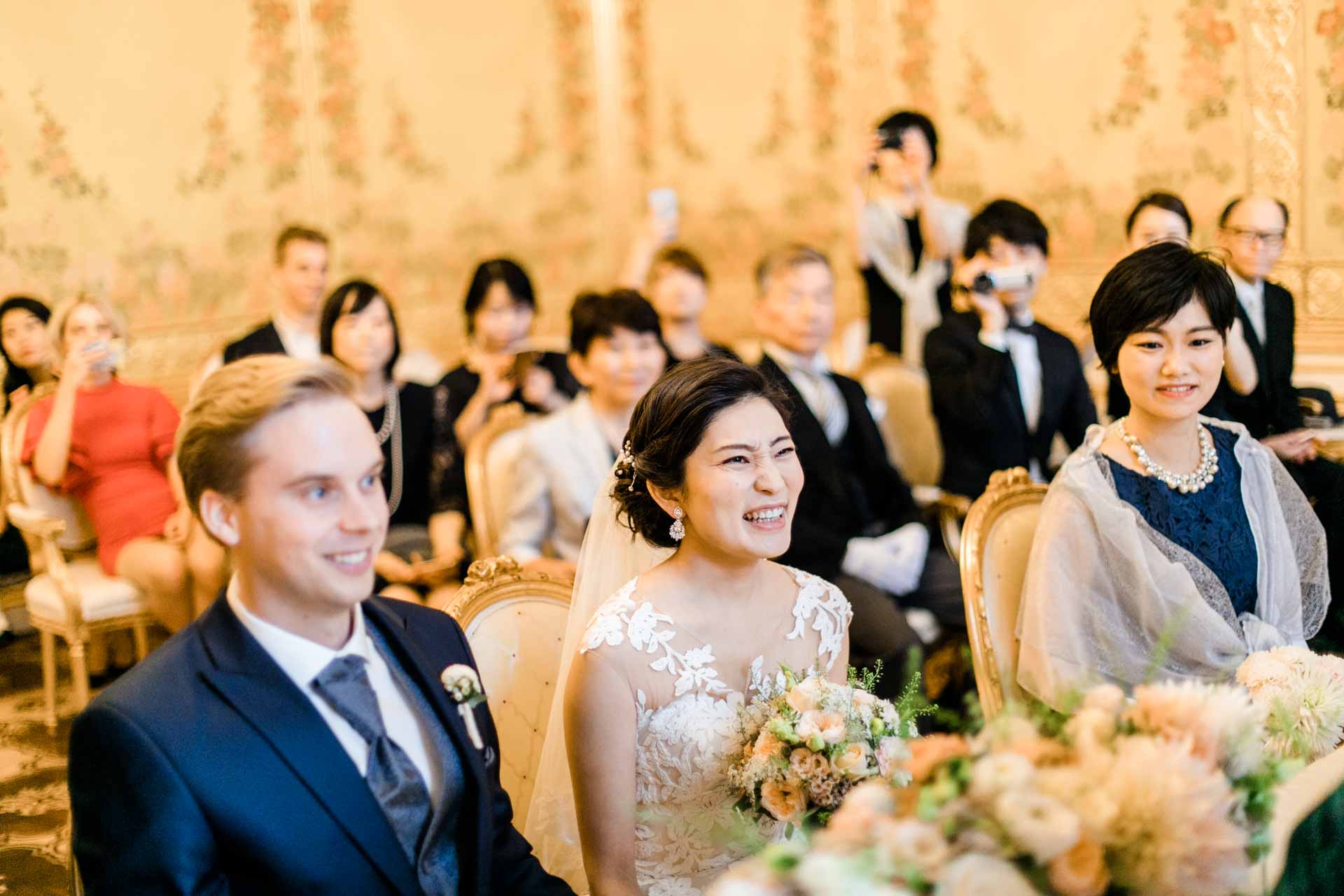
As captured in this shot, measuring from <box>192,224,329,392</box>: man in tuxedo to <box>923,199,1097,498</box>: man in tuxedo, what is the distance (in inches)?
91.7

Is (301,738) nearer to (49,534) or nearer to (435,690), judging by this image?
(435,690)

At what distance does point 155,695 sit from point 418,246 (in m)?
5.57

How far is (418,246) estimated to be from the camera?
7082 millimetres

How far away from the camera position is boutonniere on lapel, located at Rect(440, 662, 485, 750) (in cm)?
192

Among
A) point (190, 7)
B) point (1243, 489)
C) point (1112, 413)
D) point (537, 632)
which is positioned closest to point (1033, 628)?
point (1243, 489)

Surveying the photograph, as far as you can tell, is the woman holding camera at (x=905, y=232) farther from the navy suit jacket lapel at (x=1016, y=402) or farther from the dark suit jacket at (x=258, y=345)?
the dark suit jacket at (x=258, y=345)

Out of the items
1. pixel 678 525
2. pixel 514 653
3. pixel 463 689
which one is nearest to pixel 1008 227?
pixel 678 525

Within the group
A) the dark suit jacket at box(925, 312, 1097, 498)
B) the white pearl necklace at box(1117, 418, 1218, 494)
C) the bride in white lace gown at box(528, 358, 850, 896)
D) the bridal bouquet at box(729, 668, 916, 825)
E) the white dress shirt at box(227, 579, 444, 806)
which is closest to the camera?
the white dress shirt at box(227, 579, 444, 806)

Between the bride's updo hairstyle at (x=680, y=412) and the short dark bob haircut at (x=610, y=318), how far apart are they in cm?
152

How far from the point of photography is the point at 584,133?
7.75 meters

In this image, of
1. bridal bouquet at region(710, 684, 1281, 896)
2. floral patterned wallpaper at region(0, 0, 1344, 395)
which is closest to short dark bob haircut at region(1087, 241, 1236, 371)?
bridal bouquet at region(710, 684, 1281, 896)

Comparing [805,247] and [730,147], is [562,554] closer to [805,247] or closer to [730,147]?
[805,247]

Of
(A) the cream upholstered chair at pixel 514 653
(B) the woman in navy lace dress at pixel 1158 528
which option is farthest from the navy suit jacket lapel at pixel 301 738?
(B) the woman in navy lace dress at pixel 1158 528

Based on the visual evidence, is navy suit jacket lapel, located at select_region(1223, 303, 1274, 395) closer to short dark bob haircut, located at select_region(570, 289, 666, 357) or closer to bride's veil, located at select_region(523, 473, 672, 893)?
short dark bob haircut, located at select_region(570, 289, 666, 357)
